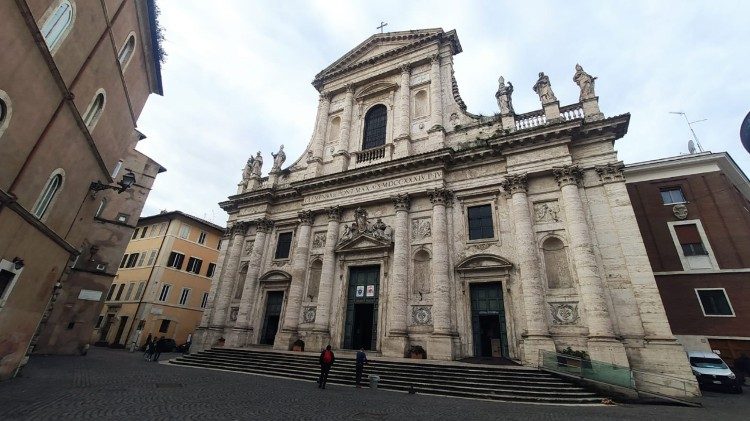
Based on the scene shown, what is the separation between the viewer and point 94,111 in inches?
410

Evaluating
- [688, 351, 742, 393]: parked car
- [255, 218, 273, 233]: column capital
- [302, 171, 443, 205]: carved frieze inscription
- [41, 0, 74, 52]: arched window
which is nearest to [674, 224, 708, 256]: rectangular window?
[688, 351, 742, 393]: parked car

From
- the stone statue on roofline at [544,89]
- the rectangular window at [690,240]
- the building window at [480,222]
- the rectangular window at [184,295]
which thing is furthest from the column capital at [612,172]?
the rectangular window at [184,295]

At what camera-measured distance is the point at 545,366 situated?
37.4 feet

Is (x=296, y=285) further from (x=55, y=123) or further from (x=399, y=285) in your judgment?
(x=55, y=123)

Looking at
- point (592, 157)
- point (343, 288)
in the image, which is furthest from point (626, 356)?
point (343, 288)

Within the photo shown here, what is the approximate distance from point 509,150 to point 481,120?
2977mm

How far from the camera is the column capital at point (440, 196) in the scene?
1653 centimetres

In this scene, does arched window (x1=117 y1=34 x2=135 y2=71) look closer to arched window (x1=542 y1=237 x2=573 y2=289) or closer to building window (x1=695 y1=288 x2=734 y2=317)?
arched window (x1=542 y1=237 x2=573 y2=289)

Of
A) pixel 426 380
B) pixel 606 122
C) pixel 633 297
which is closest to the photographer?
pixel 426 380

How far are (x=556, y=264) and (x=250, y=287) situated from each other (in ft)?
51.1

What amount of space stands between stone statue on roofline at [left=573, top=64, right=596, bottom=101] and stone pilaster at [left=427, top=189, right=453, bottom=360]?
754cm

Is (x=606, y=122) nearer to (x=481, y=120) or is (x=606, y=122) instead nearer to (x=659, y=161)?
(x=481, y=120)

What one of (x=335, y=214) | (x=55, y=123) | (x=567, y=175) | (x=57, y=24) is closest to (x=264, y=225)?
(x=335, y=214)

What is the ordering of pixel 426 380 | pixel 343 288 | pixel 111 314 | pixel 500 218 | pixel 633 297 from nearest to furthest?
pixel 426 380
pixel 633 297
pixel 500 218
pixel 343 288
pixel 111 314
